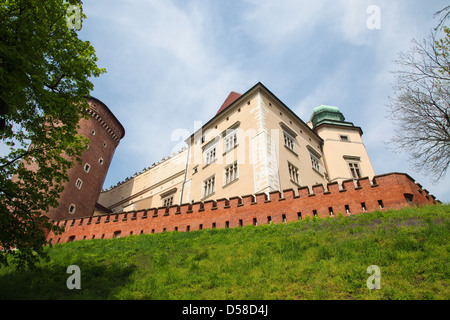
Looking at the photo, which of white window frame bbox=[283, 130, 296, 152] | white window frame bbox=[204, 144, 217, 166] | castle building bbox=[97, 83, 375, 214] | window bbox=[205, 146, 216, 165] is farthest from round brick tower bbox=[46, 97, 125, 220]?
white window frame bbox=[283, 130, 296, 152]

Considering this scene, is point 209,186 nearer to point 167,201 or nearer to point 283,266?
point 167,201

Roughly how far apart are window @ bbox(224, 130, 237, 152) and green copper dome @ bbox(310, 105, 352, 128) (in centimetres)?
1088

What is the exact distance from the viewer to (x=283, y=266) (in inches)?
345

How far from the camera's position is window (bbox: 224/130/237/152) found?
76.5 ft

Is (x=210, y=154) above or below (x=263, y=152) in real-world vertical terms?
above

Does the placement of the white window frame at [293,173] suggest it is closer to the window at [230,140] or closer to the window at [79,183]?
the window at [230,140]

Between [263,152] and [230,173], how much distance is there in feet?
10.2

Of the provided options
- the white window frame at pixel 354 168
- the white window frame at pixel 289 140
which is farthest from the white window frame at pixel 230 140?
the white window frame at pixel 354 168

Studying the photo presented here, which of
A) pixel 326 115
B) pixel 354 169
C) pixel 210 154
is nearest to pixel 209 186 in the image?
pixel 210 154

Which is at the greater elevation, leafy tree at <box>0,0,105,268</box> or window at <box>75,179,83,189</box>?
window at <box>75,179,83,189</box>

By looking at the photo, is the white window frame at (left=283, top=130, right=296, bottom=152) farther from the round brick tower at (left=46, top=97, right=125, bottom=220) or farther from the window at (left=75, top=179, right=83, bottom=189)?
the window at (left=75, top=179, right=83, bottom=189)

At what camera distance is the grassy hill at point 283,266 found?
7152mm

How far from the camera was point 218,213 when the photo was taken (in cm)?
1683
